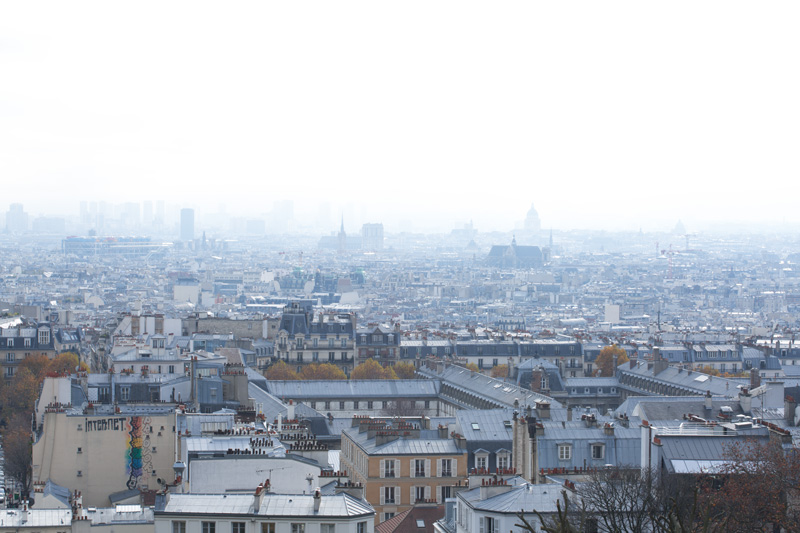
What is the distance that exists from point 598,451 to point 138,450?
750 cm

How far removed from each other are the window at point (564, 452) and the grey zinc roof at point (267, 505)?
7.12 m

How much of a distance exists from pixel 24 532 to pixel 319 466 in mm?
4653

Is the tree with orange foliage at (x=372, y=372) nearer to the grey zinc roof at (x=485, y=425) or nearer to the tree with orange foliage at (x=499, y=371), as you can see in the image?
the tree with orange foliage at (x=499, y=371)

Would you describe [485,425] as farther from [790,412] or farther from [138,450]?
[138,450]

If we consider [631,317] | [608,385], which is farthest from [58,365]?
[631,317]

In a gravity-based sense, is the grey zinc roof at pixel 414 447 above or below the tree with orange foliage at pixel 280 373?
above

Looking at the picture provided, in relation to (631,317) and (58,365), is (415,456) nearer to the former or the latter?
(58,365)

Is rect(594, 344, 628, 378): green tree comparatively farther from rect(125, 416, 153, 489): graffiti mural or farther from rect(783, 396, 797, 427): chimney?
rect(125, 416, 153, 489): graffiti mural

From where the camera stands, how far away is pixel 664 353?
57.1 metres

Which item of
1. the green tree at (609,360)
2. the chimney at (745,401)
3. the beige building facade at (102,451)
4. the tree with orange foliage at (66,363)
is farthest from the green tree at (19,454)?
the green tree at (609,360)

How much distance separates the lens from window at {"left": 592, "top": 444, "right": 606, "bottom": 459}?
25.5 meters

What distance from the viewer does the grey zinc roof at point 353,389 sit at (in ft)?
146

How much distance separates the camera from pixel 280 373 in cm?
5459

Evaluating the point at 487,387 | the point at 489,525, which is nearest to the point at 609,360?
the point at 487,387
